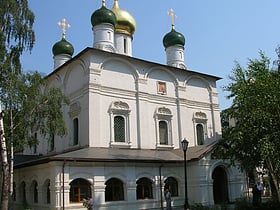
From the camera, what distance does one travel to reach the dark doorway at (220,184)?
798 inches

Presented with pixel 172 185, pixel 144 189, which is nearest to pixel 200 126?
pixel 172 185

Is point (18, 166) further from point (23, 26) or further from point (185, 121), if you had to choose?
point (185, 121)

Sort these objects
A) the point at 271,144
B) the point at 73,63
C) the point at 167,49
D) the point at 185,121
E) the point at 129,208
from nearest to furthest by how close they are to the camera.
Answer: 1. the point at 271,144
2. the point at 129,208
3. the point at 73,63
4. the point at 185,121
5. the point at 167,49

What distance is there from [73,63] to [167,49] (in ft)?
28.4

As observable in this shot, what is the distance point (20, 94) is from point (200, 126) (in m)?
12.7

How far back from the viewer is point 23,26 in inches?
613

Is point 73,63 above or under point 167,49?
under

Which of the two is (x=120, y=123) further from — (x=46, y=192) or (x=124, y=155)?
(x=46, y=192)

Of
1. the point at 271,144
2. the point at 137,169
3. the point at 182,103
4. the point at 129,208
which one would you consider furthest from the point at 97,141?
the point at 271,144

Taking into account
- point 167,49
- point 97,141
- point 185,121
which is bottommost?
point 97,141

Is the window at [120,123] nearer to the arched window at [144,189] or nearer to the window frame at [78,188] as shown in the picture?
the arched window at [144,189]

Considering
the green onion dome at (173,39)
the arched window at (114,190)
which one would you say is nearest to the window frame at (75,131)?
the arched window at (114,190)

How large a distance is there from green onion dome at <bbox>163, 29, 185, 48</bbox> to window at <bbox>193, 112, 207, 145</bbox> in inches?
246

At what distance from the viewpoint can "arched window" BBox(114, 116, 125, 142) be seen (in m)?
20.0
